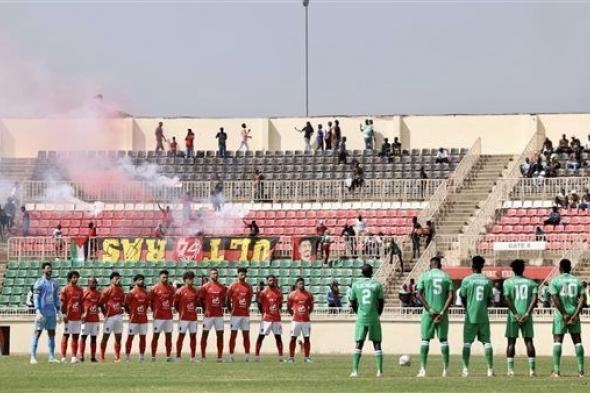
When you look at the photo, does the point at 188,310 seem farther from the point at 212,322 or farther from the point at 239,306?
the point at 239,306

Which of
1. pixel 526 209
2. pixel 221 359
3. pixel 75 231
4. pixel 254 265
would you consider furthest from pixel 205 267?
pixel 221 359

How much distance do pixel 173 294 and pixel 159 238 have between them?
16.5 meters

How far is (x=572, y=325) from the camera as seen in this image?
1332 inches

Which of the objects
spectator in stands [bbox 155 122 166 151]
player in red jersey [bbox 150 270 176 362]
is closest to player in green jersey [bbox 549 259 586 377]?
player in red jersey [bbox 150 270 176 362]

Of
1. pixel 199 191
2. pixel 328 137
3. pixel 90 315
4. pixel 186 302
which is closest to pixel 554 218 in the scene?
pixel 328 137

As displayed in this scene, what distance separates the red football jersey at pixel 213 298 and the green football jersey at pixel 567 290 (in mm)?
12145

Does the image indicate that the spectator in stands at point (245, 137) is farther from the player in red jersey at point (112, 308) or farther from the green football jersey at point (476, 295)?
the green football jersey at point (476, 295)

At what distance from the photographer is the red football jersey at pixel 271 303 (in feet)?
143

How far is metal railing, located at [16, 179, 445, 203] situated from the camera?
65.2m

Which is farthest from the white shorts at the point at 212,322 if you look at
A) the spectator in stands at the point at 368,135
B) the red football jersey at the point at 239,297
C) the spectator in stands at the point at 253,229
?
the spectator in stands at the point at 368,135

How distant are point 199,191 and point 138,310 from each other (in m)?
22.5

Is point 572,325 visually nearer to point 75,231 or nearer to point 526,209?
point 526,209

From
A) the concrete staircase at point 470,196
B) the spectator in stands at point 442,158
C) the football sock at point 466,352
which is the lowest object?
the football sock at point 466,352

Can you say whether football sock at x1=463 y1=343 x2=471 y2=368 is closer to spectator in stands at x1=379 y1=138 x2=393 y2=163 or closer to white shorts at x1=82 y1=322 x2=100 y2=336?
white shorts at x1=82 y1=322 x2=100 y2=336
